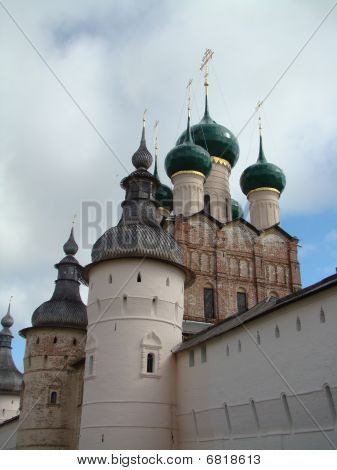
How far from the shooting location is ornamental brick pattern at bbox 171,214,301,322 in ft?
74.1

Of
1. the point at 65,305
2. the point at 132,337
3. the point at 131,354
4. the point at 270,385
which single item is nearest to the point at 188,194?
the point at 65,305

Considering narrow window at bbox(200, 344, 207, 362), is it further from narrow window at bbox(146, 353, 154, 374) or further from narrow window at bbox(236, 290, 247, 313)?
narrow window at bbox(236, 290, 247, 313)

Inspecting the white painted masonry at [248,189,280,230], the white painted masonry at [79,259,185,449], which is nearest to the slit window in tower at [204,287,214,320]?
the white painted masonry at [248,189,280,230]

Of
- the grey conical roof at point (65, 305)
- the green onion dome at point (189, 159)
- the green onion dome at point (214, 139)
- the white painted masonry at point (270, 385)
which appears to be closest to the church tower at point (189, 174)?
the green onion dome at point (189, 159)

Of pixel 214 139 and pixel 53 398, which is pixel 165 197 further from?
A: pixel 53 398

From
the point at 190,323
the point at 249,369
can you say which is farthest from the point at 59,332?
the point at 249,369

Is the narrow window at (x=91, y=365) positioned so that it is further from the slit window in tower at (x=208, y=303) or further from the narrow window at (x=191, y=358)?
the slit window in tower at (x=208, y=303)

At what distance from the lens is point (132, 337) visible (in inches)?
566

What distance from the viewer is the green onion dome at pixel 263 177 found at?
84.7 feet

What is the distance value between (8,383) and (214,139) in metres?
19.6

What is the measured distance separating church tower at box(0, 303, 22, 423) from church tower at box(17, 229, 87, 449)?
45.9 ft

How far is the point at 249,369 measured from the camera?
1166 centimetres

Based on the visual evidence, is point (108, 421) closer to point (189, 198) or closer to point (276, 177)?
point (189, 198)

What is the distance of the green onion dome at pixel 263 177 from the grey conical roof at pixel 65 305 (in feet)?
30.4
